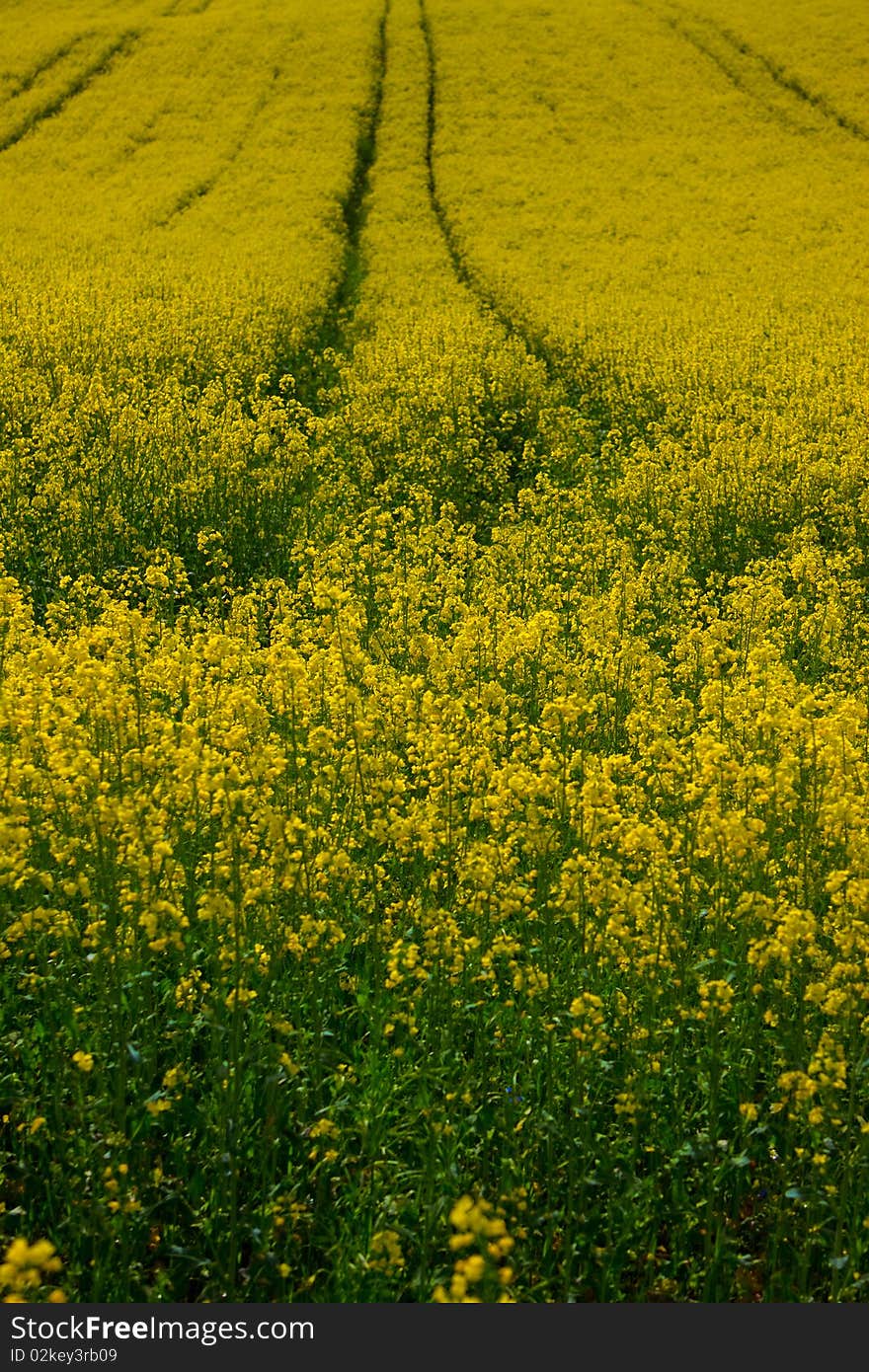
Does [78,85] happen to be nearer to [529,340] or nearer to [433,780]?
[529,340]

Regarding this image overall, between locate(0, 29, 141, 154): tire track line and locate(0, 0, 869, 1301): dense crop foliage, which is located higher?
locate(0, 29, 141, 154): tire track line

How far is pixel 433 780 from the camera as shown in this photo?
580 cm

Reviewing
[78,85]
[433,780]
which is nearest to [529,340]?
[433,780]

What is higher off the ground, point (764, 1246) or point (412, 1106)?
point (412, 1106)

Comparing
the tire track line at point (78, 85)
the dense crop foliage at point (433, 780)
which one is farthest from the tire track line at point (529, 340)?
the tire track line at point (78, 85)

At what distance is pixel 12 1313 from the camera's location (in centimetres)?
331

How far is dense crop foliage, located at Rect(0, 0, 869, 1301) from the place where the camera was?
4.11m

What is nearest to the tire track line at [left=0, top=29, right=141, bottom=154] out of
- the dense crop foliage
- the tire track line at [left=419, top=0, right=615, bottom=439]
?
the tire track line at [left=419, top=0, right=615, bottom=439]

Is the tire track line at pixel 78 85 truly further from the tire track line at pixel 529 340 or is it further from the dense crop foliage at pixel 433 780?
the dense crop foliage at pixel 433 780

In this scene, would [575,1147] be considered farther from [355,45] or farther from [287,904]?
[355,45]

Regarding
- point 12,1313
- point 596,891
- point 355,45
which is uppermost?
point 355,45

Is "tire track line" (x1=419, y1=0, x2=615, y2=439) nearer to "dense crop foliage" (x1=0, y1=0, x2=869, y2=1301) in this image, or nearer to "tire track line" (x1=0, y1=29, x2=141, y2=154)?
"dense crop foliage" (x1=0, y1=0, x2=869, y2=1301)

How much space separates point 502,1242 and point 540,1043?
1.90m

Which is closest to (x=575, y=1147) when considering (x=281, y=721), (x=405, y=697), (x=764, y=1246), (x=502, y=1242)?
(x=764, y=1246)
